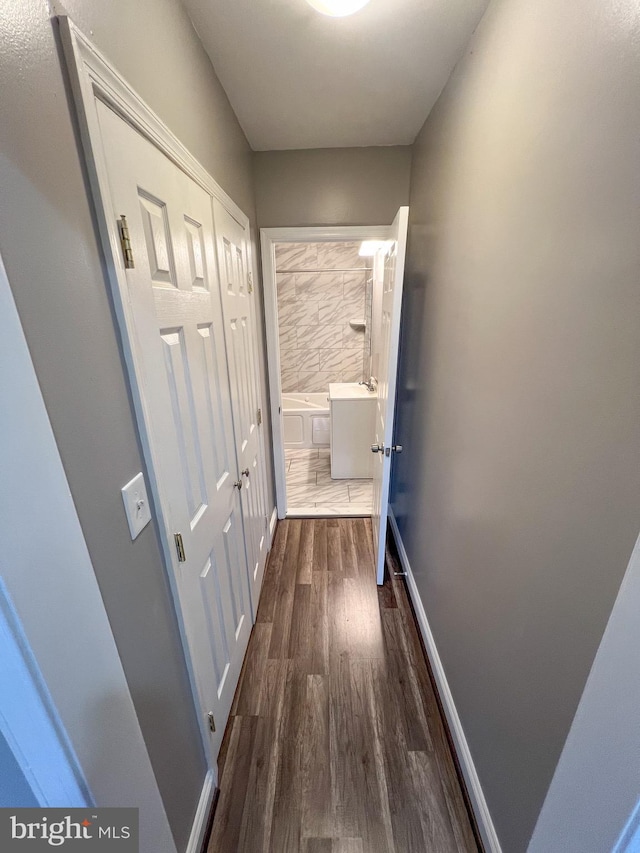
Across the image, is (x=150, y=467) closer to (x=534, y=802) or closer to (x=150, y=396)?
(x=150, y=396)

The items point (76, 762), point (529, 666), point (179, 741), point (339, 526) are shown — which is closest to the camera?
point (76, 762)

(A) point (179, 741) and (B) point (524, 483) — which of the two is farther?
(A) point (179, 741)

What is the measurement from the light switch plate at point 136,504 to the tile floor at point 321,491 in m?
1.99

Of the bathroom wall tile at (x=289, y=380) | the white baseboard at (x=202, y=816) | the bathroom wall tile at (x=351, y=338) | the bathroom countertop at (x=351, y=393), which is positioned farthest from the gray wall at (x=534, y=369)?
the bathroom wall tile at (x=289, y=380)

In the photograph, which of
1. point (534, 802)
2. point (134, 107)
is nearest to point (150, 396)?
point (134, 107)

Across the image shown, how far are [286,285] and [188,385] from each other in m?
3.60

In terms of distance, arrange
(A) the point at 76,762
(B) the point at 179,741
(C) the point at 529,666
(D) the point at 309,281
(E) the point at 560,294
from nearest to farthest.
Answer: (A) the point at 76,762 < (E) the point at 560,294 < (C) the point at 529,666 < (B) the point at 179,741 < (D) the point at 309,281

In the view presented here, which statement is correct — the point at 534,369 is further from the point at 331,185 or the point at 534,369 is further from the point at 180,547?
the point at 331,185

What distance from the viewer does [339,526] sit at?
2537 mm

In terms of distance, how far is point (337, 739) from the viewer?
126cm

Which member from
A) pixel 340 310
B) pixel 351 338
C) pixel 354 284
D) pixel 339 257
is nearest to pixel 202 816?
pixel 351 338

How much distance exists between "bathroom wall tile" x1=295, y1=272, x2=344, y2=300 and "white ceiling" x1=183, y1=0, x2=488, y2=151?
2482 mm

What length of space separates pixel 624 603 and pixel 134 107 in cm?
131

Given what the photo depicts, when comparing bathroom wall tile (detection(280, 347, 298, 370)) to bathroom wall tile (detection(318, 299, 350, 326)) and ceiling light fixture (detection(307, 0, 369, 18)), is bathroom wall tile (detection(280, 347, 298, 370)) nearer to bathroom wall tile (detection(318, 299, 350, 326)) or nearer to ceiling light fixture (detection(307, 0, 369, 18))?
bathroom wall tile (detection(318, 299, 350, 326))
